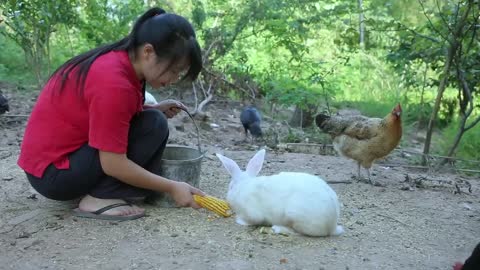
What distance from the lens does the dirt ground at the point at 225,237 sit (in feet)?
8.16

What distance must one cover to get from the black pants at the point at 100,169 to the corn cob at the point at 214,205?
37 cm

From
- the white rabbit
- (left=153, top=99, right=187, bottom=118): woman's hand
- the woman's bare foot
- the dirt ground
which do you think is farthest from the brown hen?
the woman's bare foot

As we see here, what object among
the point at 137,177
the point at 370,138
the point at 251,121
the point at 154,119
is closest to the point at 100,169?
the point at 137,177

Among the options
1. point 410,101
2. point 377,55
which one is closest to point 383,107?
point 410,101

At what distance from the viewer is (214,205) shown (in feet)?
9.66

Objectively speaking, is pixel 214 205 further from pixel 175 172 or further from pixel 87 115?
pixel 87 115

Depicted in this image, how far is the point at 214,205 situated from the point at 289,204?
0.45 meters

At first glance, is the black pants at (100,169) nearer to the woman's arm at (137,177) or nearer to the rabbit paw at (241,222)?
the woman's arm at (137,177)

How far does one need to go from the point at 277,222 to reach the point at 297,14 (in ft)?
20.8

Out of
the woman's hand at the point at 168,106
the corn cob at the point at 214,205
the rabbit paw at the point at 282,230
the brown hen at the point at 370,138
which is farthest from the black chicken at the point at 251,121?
the rabbit paw at the point at 282,230

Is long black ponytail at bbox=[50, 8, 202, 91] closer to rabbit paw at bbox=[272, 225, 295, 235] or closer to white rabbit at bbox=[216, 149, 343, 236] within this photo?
white rabbit at bbox=[216, 149, 343, 236]

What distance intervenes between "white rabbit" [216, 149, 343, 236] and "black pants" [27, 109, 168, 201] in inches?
20.6

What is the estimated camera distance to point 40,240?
8.74ft

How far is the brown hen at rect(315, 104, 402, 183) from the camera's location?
4.45 metres
